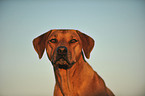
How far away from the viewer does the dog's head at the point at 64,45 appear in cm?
287

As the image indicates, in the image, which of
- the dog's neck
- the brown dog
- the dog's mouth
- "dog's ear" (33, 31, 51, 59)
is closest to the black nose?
the brown dog

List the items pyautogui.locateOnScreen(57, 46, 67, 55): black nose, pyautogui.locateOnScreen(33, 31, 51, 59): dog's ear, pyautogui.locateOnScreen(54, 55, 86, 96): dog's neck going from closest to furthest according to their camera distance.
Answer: pyautogui.locateOnScreen(57, 46, 67, 55): black nose, pyautogui.locateOnScreen(54, 55, 86, 96): dog's neck, pyautogui.locateOnScreen(33, 31, 51, 59): dog's ear

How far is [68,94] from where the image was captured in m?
2.97

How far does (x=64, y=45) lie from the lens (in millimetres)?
2910

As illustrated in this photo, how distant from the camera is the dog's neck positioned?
2951mm

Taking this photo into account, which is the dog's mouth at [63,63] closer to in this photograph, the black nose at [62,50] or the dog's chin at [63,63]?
the dog's chin at [63,63]

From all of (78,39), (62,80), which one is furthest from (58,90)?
(78,39)

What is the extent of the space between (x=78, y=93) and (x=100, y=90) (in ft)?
1.44

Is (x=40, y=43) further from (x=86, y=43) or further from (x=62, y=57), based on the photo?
(x=86, y=43)

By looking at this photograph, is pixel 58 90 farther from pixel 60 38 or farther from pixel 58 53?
pixel 60 38

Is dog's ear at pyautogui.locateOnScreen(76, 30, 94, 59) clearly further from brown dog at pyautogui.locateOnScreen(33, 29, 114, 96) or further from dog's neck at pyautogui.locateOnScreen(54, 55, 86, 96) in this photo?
dog's neck at pyautogui.locateOnScreen(54, 55, 86, 96)

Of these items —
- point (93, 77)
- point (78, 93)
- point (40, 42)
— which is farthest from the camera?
point (40, 42)

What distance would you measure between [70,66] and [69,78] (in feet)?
0.79

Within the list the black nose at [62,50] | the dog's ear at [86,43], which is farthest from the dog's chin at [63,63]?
the dog's ear at [86,43]
